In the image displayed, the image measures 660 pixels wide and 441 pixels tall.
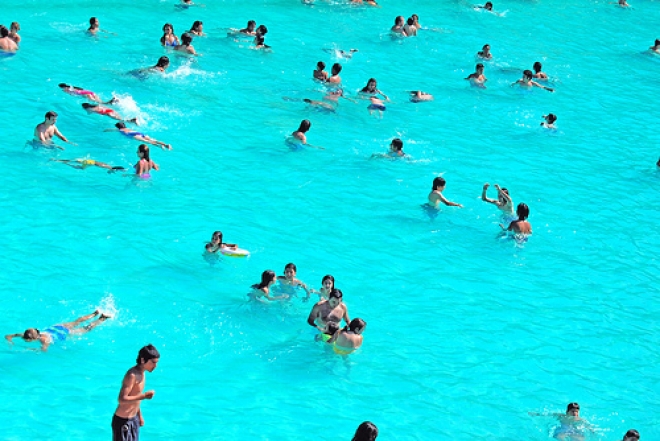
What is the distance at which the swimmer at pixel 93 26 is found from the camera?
27.9 meters

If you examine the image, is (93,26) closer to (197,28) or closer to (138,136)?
(197,28)

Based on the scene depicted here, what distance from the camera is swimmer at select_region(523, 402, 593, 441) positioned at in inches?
611

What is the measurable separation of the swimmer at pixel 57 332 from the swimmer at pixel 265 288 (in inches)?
113

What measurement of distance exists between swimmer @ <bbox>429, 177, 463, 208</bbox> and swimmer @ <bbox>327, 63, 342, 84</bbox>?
6.65m

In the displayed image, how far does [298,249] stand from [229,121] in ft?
20.1

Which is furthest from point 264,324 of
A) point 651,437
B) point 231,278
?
point 651,437

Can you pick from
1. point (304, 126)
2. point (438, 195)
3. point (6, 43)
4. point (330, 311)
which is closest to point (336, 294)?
point (330, 311)

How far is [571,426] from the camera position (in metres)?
15.6

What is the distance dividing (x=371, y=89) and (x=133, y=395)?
16428 mm

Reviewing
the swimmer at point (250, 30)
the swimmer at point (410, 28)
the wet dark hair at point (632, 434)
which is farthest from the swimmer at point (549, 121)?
the wet dark hair at point (632, 434)

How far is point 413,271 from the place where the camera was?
1977 centimetres

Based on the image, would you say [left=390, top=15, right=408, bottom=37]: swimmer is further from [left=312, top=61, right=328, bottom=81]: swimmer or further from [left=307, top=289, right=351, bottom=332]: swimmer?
[left=307, top=289, right=351, bottom=332]: swimmer

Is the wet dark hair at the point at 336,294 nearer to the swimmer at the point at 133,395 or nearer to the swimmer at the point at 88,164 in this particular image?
the swimmer at the point at 133,395

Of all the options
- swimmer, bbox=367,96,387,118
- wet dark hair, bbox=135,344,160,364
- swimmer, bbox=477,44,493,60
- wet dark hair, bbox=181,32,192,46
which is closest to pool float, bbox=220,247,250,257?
wet dark hair, bbox=135,344,160,364
